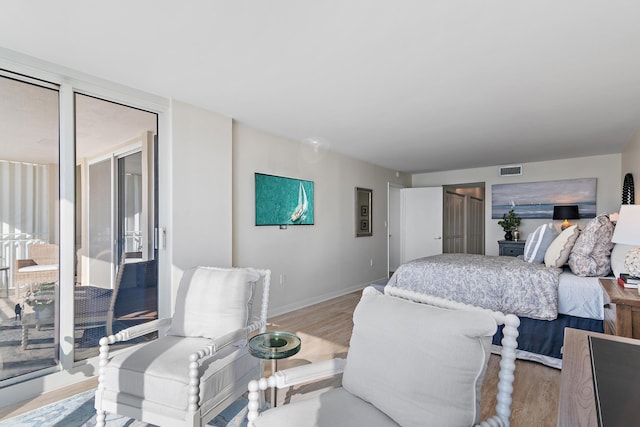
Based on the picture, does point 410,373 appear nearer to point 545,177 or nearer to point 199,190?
point 199,190

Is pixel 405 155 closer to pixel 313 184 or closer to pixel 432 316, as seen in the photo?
pixel 313 184

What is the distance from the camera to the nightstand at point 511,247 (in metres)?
5.68

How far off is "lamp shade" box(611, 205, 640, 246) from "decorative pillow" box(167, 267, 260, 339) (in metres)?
2.54

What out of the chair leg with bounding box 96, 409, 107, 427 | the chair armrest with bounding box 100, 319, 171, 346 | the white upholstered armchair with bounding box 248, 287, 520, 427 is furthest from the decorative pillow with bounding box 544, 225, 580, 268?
the chair leg with bounding box 96, 409, 107, 427

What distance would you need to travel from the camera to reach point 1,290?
227 centimetres

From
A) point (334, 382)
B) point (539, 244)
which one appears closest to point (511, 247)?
point (539, 244)

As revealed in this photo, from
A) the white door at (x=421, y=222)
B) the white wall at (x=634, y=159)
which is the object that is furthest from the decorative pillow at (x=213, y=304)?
the white door at (x=421, y=222)

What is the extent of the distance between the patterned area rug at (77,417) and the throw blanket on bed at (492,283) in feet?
7.14

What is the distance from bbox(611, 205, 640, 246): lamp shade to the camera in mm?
2139

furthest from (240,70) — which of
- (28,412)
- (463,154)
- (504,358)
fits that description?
(463,154)

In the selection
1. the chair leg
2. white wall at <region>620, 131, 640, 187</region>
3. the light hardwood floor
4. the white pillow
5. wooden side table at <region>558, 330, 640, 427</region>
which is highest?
white wall at <region>620, 131, 640, 187</region>

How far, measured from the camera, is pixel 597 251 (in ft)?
9.37

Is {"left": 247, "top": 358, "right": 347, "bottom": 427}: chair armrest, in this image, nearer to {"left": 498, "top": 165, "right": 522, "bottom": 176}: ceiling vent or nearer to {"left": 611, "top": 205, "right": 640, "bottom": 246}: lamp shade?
{"left": 611, "top": 205, "right": 640, "bottom": 246}: lamp shade

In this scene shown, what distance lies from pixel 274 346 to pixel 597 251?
2.94 metres
